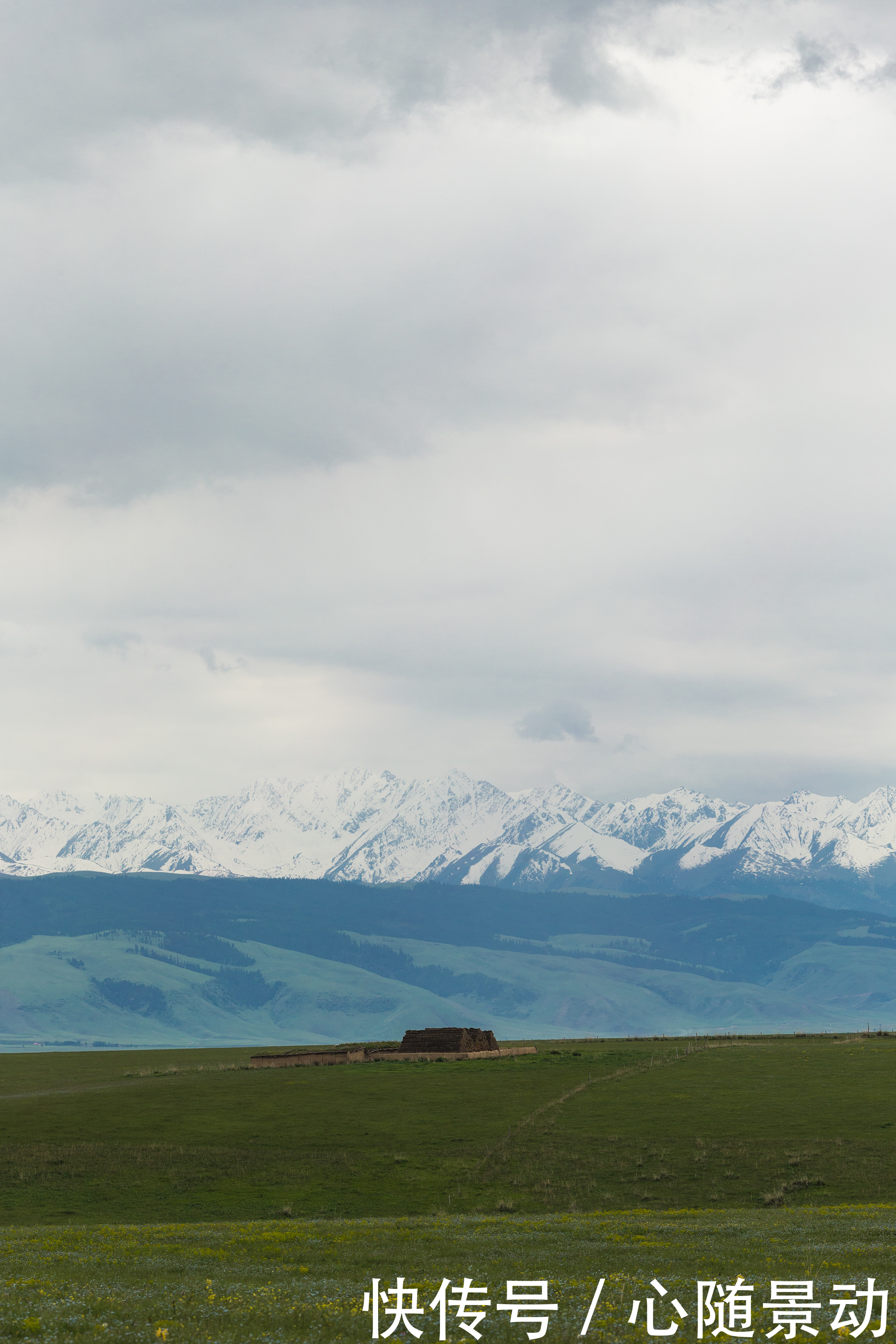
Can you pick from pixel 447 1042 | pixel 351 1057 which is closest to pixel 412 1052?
pixel 447 1042

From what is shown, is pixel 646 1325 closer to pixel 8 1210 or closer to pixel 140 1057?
pixel 8 1210

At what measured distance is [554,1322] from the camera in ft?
83.7

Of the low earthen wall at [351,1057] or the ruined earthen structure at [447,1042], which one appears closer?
the low earthen wall at [351,1057]

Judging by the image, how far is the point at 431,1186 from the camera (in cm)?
5984

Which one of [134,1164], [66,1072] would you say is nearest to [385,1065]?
[66,1072]

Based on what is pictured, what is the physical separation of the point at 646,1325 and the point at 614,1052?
10055 cm

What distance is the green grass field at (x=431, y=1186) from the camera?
2828cm

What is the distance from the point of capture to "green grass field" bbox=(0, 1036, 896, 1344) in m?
28.3

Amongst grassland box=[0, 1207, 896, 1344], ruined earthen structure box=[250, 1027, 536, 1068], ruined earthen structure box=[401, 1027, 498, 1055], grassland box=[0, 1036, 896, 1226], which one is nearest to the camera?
grassland box=[0, 1207, 896, 1344]

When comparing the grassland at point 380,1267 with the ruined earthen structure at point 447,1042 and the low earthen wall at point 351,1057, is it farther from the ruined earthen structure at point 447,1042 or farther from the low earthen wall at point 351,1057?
the ruined earthen structure at point 447,1042

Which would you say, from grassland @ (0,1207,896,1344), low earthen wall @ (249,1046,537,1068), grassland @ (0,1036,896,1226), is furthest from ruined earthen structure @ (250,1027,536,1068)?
grassland @ (0,1207,896,1344)

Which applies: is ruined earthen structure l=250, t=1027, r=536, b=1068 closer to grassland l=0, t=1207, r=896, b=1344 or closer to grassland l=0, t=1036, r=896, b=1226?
grassland l=0, t=1036, r=896, b=1226

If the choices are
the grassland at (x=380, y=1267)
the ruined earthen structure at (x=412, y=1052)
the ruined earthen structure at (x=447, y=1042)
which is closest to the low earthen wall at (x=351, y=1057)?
the ruined earthen structure at (x=412, y=1052)

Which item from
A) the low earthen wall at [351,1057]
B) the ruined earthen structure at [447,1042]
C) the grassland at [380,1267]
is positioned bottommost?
the grassland at [380,1267]
